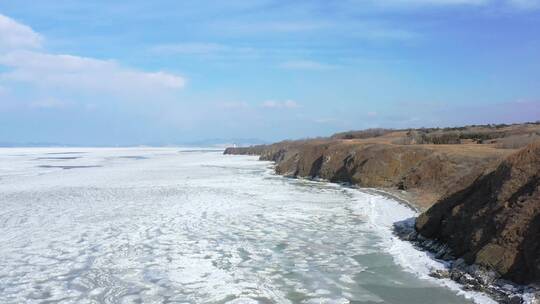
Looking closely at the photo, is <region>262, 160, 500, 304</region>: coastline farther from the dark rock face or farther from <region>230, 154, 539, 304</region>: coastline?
the dark rock face

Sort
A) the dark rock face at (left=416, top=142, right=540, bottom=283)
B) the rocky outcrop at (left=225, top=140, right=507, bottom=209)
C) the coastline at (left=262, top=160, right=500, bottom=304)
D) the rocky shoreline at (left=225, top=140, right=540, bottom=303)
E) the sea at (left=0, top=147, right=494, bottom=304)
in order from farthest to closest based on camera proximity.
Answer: the rocky outcrop at (left=225, top=140, right=507, bottom=209) → the sea at (left=0, top=147, right=494, bottom=304) → the dark rock face at (left=416, top=142, right=540, bottom=283) → the rocky shoreline at (left=225, top=140, right=540, bottom=303) → the coastline at (left=262, top=160, right=500, bottom=304)

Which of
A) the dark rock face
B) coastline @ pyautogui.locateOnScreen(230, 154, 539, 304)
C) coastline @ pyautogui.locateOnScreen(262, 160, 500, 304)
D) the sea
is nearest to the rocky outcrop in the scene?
the dark rock face

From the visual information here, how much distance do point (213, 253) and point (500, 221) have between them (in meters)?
7.39

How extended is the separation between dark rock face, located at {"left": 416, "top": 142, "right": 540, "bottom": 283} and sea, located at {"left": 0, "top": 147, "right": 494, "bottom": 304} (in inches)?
37.2

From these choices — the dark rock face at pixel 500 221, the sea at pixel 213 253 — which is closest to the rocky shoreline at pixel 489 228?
the dark rock face at pixel 500 221

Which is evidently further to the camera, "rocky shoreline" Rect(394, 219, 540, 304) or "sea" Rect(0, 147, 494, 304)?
"sea" Rect(0, 147, 494, 304)

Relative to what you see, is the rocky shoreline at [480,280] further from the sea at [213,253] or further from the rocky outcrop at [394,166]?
the rocky outcrop at [394,166]

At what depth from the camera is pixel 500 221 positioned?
11.7 m

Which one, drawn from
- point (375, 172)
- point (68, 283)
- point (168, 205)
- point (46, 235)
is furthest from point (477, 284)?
point (375, 172)

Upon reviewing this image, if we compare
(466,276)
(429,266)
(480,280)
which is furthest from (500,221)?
(429,266)

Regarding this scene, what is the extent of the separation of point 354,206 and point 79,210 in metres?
12.4

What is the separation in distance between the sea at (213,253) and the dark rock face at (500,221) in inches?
37.2

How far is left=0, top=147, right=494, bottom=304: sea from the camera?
10727 mm

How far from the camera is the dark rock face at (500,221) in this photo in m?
10.6
